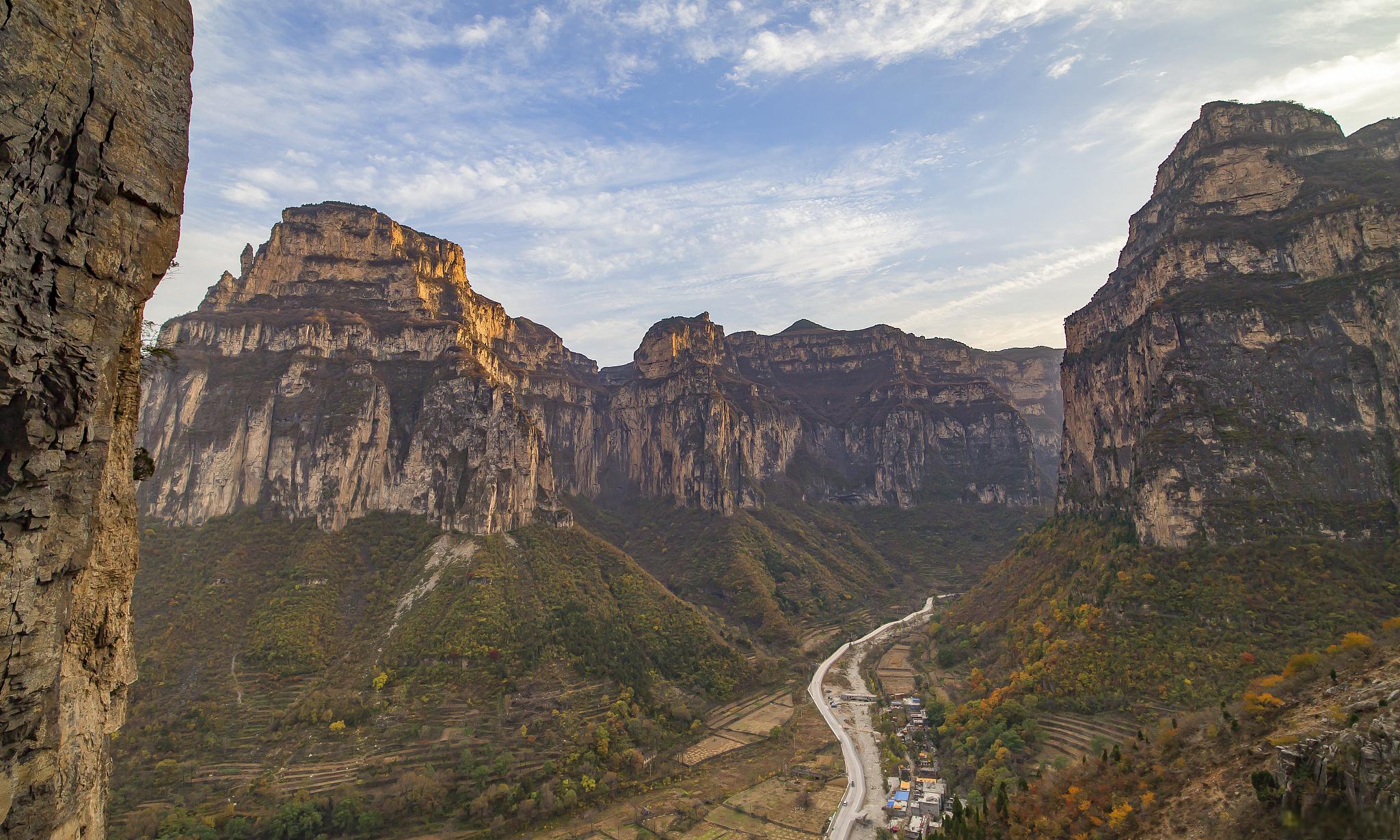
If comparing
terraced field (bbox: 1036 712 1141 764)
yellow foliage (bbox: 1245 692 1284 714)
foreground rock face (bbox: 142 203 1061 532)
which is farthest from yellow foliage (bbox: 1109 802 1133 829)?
foreground rock face (bbox: 142 203 1061 532)

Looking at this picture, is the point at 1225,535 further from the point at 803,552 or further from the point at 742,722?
the point at 803,552

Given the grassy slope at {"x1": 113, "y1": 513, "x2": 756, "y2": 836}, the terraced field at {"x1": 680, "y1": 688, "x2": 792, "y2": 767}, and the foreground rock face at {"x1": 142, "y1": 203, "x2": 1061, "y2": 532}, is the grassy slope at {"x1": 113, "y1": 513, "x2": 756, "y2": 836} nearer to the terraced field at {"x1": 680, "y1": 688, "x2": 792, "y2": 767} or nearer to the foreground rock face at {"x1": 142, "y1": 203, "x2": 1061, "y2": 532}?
the terraced field at {"x1": 680, "y1": 688, "x2": 792, "y2": 767}

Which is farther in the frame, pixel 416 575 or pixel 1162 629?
pixel 416 575

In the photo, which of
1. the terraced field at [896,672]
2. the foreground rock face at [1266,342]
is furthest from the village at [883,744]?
the foreground rock face at [1266,342]

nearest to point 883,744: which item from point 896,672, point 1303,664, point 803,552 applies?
point 896,672

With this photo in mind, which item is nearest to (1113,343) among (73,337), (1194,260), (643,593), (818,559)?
(1194,260)

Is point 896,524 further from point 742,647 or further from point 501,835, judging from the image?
point 501,835

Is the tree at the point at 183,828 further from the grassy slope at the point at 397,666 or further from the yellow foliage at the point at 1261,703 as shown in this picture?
the yellow foliage at the point at 1261,703
